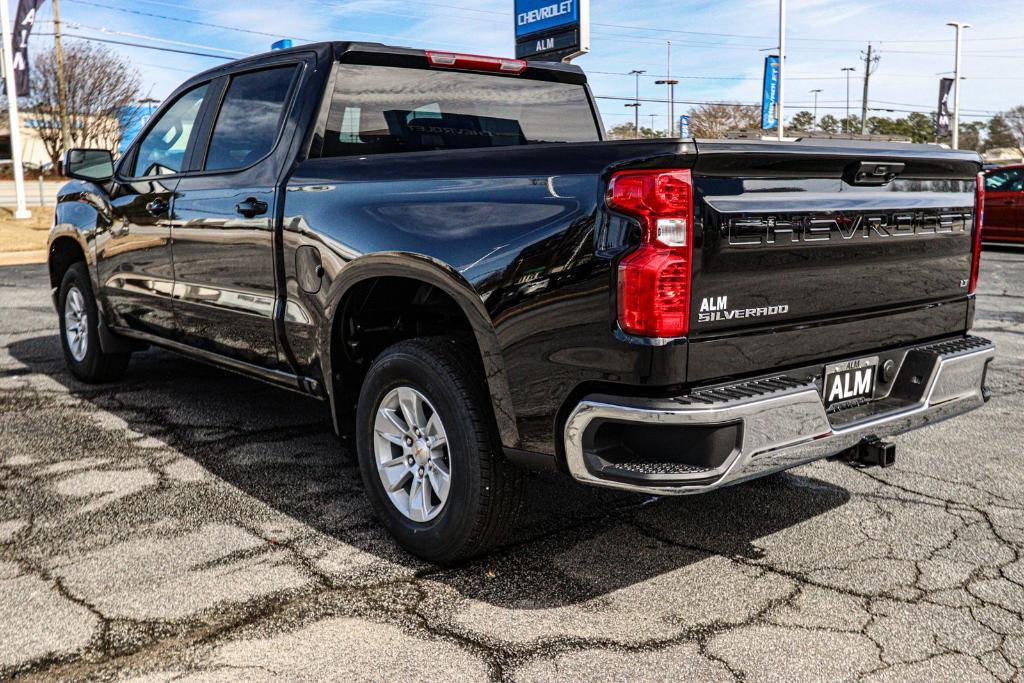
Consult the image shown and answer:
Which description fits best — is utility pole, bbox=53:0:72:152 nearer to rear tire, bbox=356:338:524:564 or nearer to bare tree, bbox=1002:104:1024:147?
rear tire, bbox=356:338:524:564

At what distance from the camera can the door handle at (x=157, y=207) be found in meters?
4.92

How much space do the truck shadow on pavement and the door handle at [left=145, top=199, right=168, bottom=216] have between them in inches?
47.5

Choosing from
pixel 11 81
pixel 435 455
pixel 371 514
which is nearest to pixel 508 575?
pixel 435 455

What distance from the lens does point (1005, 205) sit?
16359 millimetres

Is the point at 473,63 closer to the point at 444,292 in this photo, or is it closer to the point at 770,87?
the point at 444,292

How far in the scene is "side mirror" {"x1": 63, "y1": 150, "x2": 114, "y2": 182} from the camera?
18.3ft

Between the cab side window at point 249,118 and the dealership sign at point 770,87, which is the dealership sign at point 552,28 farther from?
the dealership sign at point 770,87

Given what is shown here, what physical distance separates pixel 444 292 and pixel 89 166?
3276mm

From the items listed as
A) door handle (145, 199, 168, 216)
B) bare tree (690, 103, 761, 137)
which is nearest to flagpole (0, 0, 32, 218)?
door handle (145, 199, 168, 216)

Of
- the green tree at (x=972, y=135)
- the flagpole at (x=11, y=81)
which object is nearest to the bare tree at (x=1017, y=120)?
the green tree at (x=972, y=135)

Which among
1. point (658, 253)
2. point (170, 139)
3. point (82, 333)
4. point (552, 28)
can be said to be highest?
point (552, 28)

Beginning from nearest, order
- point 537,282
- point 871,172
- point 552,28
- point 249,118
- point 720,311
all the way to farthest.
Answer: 1. point 720,311
2. point 537,282
3. point 871,172
4. point 249,118
5. point 552,28

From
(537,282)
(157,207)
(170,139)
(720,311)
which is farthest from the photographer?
(170,139)

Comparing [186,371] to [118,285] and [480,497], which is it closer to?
[118,285]
